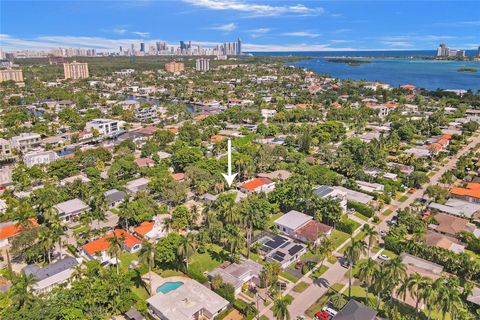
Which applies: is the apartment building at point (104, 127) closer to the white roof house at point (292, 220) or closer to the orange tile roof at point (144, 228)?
the orange tile roof at point (144, 228)

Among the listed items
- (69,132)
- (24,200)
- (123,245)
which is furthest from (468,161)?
(69,132)

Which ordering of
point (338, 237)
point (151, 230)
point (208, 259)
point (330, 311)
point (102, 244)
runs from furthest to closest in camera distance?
point (338, 237), point (151, 230), point (102, 244), point (208, 259), point (330, 311)

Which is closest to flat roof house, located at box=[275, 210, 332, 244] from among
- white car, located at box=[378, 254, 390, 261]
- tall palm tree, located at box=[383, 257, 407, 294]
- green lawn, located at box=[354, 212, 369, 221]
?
white car, located at box=[378, 254, 390, 261]

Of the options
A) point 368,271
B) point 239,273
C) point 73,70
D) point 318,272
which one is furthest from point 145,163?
point 73,70

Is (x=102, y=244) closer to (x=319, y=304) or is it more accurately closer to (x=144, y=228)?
(x=144, y=228)

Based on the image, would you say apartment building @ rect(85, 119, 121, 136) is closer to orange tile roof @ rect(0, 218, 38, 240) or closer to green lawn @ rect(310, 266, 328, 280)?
orange tile roof @ rect(0, 218, 38, 240)

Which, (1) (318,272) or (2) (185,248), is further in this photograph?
(1) (318,272)

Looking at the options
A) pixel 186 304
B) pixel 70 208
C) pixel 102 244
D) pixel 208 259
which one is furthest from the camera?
pixel 70 208

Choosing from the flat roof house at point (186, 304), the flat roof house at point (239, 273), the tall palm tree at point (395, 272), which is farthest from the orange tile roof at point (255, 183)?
the tall palm tree at point (395, 272)
